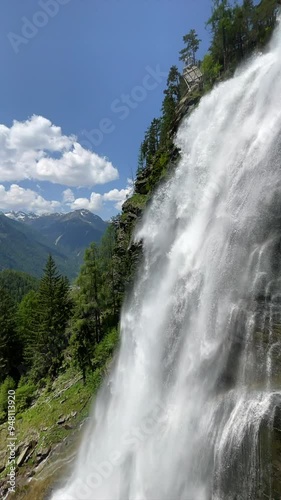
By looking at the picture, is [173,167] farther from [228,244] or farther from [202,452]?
[202,452]

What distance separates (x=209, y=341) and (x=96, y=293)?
21.6 meters

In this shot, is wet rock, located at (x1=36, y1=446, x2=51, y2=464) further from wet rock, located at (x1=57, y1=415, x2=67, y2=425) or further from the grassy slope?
wet rock, located at (x1=57, y1=415, x2=67, y2=425)

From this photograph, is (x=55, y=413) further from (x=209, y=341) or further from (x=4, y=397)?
(x=209, y=341)

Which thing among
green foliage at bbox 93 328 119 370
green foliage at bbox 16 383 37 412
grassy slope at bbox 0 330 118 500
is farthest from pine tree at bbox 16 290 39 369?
green foliage at bbox 93 328 119 370

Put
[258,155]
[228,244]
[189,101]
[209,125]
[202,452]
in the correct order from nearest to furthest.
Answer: [202,452], [228,244], [258,155], [209,125], [189,101]

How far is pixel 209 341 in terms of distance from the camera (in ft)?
62.1

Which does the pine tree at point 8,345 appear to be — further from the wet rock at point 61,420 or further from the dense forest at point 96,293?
the wet rock at point 61,420

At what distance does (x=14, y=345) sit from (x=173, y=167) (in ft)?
125

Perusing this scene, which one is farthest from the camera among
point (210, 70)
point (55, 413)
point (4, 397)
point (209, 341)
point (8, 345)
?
point (8, 345)

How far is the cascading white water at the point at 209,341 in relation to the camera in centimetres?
1532

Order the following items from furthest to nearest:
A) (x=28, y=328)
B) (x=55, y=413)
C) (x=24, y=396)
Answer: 1. (x=28, y=328)
2. (x=24, y=396)
3. (x=55, y=413)

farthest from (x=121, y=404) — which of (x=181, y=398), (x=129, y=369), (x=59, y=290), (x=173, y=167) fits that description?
(x=173, y=167)

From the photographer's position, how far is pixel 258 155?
74.7 feet

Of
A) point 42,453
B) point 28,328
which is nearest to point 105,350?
point 42,453
